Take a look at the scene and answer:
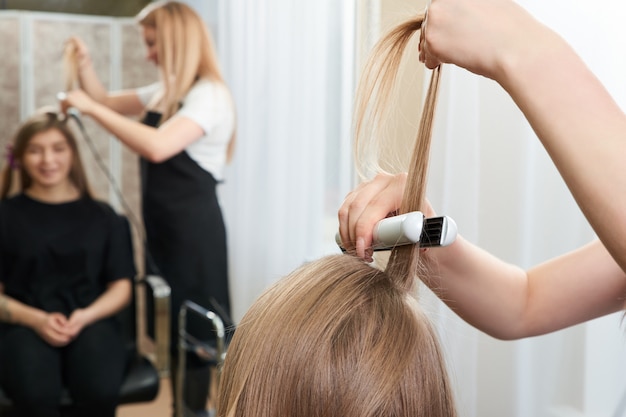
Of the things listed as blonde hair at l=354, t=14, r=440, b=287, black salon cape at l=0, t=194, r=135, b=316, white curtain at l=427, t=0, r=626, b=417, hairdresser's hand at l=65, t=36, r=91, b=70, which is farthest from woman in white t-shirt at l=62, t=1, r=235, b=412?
blonde hair at l=354, t=14, r=440, b=287

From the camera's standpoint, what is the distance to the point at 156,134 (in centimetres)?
208

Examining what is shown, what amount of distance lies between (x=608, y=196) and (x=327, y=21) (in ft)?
5.25

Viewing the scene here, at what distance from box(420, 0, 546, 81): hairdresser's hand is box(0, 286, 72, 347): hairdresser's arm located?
5.82 ft

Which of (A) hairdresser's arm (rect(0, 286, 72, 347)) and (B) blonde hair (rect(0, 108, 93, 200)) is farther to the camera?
(B) blonde hair (rect(0, 108, 93, 200))

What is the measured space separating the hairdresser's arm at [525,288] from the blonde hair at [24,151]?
1.72 meters

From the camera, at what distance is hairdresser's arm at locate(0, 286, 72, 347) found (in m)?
2.10

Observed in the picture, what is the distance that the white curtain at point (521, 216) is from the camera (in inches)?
40.4

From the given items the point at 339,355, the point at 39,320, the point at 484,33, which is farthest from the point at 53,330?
the point at 484,33

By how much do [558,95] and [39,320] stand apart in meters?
1.87

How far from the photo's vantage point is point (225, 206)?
2.75m

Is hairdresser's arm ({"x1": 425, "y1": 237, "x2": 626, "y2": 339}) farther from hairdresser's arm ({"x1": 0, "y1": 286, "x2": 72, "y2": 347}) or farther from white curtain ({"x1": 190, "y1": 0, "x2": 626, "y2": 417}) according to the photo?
hairdresser's arm ({"x1": 0, "y1": 286, "x2": 72, "y2": 347})

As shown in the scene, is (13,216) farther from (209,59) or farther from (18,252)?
(209,59)

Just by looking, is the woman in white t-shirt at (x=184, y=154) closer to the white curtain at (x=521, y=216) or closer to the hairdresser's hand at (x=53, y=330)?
the hairdresser's hand at (x=53, y=330)

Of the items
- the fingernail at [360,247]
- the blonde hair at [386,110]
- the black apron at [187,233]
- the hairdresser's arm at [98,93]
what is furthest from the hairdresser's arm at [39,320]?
the fingernail at [360,247]
